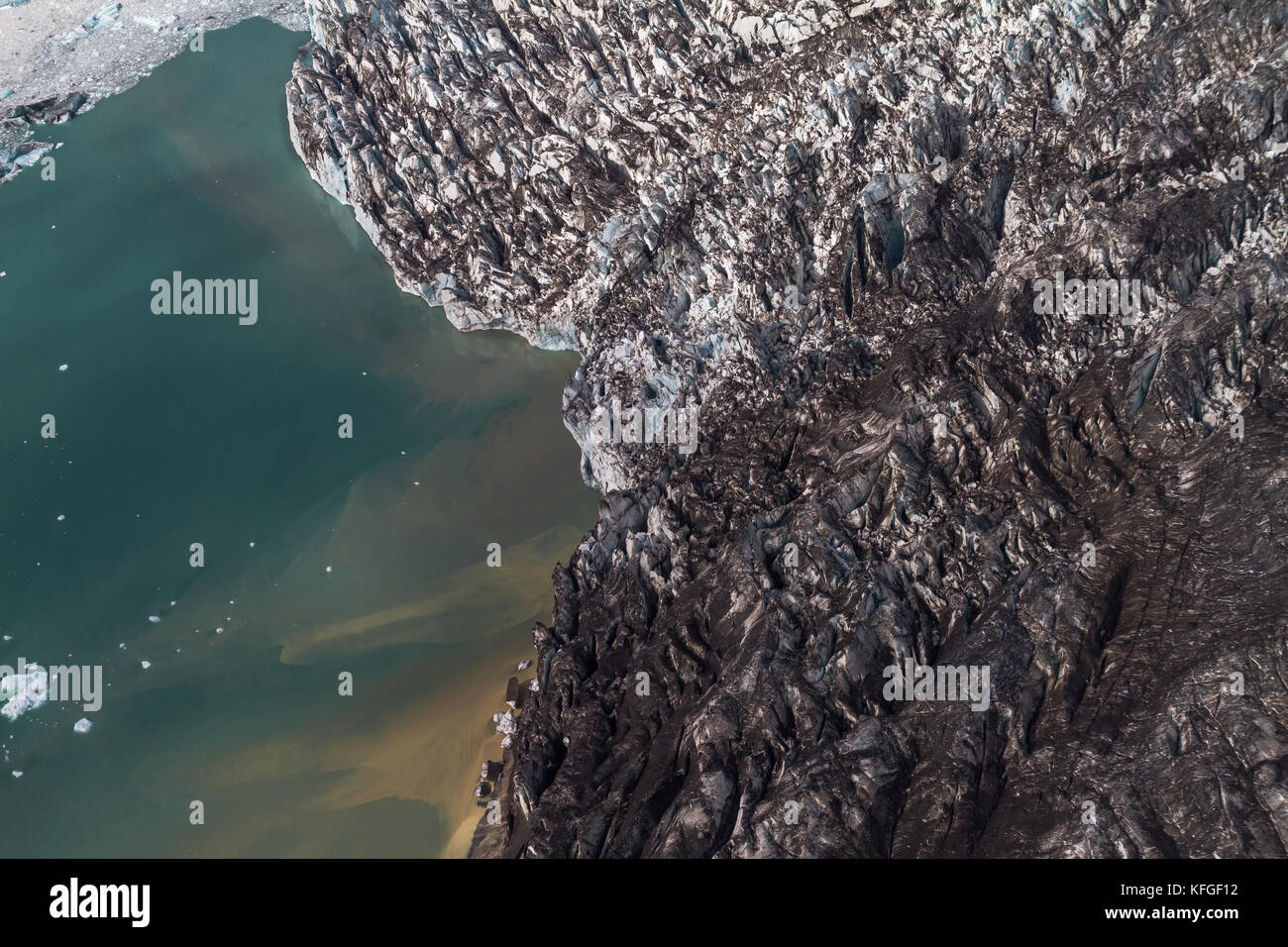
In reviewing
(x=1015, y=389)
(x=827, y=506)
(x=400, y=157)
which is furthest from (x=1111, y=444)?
(x=400, y=157)

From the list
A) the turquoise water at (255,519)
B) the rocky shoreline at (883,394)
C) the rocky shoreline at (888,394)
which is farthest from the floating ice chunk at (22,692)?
the rocky shoreline at (888,394)

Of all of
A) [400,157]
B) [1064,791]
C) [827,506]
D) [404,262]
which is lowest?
[1064,791]

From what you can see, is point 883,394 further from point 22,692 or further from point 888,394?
point 22,692

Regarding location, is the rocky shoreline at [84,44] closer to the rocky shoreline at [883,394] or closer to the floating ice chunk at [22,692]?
the rocky shoreline at [883,394]

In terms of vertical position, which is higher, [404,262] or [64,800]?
[404,262]

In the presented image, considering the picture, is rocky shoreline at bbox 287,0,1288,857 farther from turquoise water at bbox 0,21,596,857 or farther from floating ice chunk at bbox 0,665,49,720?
floating ice chunk at bbox 0,665,49,720

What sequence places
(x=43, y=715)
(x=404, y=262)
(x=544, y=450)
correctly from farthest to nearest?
(x=404, y=262) < (x=544, y=450) < (x=43, y=715)

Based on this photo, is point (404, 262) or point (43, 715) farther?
point (404, 262)
